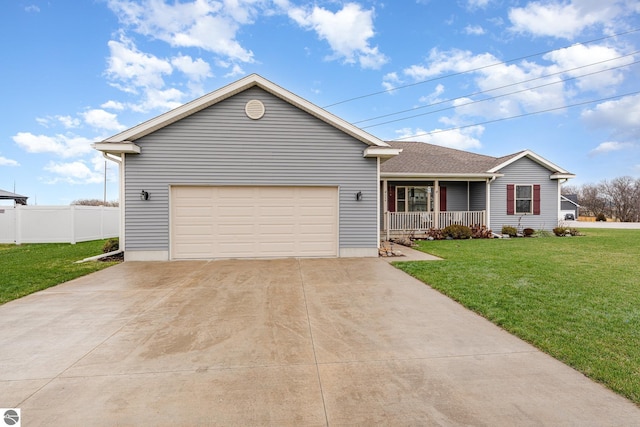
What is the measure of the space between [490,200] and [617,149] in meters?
22.3

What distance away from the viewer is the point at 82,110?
1515 cm

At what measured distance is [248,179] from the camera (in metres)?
9.30

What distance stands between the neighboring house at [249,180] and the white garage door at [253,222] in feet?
0.10

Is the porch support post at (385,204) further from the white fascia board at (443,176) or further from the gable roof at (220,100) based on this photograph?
the gable roof at (220,100)

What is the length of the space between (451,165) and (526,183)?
12.4 ft

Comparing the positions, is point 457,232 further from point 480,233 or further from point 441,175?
point 441,175

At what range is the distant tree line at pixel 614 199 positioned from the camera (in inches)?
1425

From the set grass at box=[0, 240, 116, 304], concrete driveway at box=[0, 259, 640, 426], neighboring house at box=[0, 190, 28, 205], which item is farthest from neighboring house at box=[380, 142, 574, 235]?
neighboring house at box=[0, 190, 28, 205]

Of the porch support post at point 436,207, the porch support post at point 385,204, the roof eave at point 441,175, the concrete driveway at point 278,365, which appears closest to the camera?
the concrete driveway at point 278,365

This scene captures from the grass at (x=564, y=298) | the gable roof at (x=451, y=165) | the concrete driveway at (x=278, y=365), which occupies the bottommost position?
A: the concrete driveway at (x=278, y=365)

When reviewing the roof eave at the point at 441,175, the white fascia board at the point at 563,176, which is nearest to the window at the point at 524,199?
the white fascia board at the point at 563,176

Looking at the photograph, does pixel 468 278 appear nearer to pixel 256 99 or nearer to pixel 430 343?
pixel 430 343

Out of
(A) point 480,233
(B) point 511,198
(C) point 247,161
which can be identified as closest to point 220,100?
(C) point 247,161

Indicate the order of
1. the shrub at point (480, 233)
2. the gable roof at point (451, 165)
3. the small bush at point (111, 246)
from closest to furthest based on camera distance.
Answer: the small bush at point (111, 246) → the shrub at point (480, 233) → the gable roof at point (451, 165)
